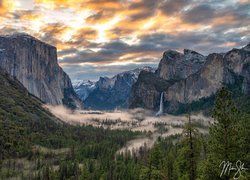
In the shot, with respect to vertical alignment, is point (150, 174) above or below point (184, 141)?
below

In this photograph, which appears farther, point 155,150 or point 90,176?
point 90,176

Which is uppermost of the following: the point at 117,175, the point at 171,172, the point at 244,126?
the point at 244,126

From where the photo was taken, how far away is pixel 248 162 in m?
47.0

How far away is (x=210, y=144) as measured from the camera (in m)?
48.3

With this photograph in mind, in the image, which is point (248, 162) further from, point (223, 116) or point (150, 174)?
point (150, 174)

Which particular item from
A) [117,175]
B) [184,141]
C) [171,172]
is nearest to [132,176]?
[117,175]

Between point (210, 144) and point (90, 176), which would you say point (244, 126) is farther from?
point (90, 176)

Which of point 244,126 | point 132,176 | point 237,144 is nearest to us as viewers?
point 237,144

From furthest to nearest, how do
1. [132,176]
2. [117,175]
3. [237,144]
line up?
1. [117,175]
2. [132,176]
3. [237,144]

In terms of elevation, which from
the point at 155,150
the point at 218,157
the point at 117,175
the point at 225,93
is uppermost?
the point at 225,93

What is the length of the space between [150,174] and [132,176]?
11627 centimetres

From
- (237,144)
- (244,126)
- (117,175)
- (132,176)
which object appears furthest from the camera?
(117,175)

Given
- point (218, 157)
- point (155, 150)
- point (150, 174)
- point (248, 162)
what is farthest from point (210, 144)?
point (155, 150)

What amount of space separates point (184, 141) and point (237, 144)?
32.4 ft
